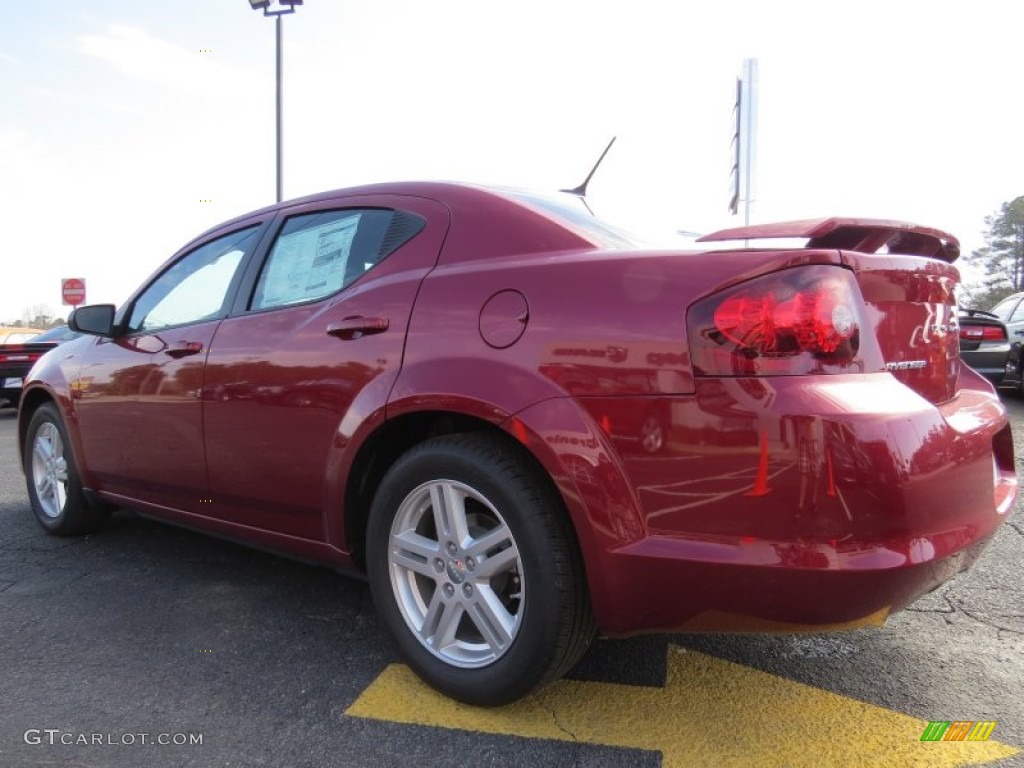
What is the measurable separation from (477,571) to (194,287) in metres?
2.08

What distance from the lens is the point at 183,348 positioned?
3156 mm

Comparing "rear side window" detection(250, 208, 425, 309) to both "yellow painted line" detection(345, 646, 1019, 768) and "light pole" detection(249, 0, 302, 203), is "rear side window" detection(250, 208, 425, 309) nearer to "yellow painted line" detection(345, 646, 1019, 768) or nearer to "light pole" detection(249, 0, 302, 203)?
"yellow painted line" detection(345, 646, 1019, 768)

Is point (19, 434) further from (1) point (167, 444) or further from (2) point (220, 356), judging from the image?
(2) point (220, 356)

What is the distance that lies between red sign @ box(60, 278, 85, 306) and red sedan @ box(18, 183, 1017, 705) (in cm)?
2028

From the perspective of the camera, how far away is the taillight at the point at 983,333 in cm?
823

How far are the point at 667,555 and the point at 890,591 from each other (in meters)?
0.50

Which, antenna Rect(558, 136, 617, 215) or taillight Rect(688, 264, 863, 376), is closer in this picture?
taillight Rect(688, 264, 863, 376)

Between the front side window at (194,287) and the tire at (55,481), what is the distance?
34.6 inches

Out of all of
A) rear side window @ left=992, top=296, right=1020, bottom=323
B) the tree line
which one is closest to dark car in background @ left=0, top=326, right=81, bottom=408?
rear side window @ left=992, top=296, right=1020, bottom=323

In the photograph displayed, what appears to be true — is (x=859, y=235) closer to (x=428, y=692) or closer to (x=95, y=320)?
(x=428, y=692)

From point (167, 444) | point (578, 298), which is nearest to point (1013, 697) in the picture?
point (578, 298)

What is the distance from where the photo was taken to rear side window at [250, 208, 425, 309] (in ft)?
8.60

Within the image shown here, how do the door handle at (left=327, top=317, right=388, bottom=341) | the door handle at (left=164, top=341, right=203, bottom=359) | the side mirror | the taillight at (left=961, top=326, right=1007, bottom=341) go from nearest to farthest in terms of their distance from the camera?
1. the door handle at (left=327, top=317, right=388, bottom=341)
2. the door handle at (left=164, top=341, right=203, bottom=359)
3. the side mirror
4. the taillight at (left=961, top=326, right=1007, bottom=341)

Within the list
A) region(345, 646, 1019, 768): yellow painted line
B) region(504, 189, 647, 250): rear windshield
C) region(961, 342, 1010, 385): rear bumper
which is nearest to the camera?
region(345, 646, 1019, 768): yellow painted line
